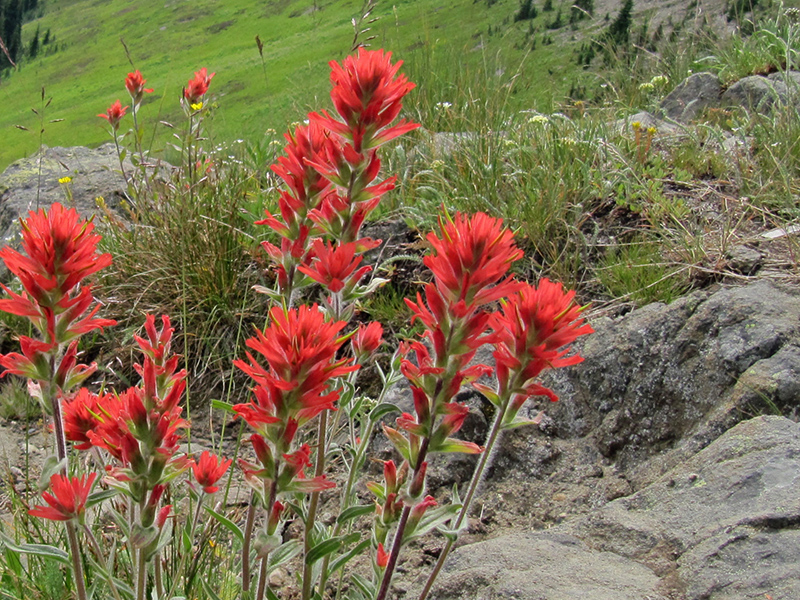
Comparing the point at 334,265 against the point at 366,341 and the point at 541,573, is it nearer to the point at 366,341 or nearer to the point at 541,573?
the point at 366,341

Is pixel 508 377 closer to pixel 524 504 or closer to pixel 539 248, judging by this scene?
pixel 524 504

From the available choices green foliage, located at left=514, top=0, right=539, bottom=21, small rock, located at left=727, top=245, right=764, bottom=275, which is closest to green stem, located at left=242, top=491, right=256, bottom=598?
small rock, located at left=727, top=245, right=764, bottom=275

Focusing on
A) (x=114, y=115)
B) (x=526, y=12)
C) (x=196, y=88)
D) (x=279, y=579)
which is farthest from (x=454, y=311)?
(x=526, y=12)

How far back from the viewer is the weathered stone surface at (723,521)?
144 cm

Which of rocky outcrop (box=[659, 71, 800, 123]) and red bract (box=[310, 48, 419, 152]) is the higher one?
red bract (box=[310, 48, 419, 152])

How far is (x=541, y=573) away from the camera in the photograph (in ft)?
5.35

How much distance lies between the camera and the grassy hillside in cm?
1727

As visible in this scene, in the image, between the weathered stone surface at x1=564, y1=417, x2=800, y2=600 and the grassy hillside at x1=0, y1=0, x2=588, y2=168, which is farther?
the grassy hillside at x1=0, y1=0, x2=588, y2=168

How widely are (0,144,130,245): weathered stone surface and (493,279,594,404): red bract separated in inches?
183

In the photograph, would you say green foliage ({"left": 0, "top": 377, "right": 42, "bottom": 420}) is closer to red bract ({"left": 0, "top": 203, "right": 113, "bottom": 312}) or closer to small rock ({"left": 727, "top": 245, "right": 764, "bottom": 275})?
red bract ({"left": 0, "top": 203, "right": 113, "bottom": 312})

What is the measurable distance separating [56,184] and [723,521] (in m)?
6.21

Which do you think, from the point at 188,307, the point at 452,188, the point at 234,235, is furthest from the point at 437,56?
the point at 188,307

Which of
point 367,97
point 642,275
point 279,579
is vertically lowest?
point 279,579

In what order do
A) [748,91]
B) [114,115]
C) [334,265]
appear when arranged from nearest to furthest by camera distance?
[334,265] → [114,115] → [748,91]
